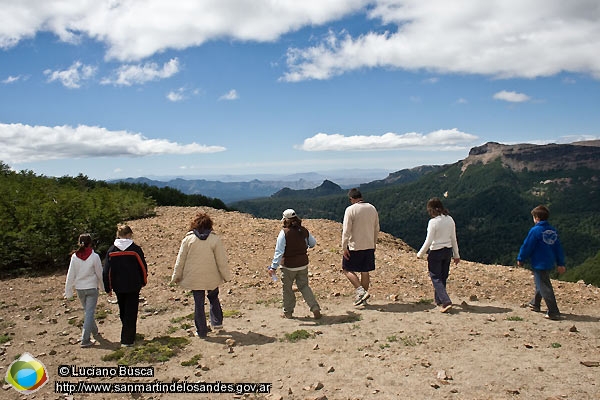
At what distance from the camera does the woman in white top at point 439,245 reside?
328 inches

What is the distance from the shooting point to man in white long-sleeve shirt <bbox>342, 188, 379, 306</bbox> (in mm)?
8599

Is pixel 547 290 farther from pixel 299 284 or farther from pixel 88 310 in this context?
pixel 88 310

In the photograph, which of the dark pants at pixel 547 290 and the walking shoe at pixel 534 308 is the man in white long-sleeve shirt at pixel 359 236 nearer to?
the dark pants at pixel 547 290

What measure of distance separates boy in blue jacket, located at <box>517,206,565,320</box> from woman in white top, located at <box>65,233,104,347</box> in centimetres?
824

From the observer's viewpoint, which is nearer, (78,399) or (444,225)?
(78,399)

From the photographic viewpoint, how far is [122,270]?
23.5 ft

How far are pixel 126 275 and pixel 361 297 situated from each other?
16.2ft

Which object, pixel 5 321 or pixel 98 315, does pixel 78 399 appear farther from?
pixel 5 321

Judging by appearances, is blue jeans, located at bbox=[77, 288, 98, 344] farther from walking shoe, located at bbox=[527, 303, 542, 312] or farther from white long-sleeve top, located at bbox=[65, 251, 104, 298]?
walking shoe, located at bbox=[527, 303, 542, 312]

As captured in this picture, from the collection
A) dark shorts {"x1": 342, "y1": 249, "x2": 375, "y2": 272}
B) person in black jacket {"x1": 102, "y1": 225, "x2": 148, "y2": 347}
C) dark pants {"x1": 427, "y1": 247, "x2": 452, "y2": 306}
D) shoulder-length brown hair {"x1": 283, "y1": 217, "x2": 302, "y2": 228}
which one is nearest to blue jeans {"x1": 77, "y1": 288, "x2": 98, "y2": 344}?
person in black jacket {"x1": 102, "y1": 225, "x2": 148, "y2": 347}

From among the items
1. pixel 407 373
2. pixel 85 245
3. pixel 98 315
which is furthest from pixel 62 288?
pixel 407 373

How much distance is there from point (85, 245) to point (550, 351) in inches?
323

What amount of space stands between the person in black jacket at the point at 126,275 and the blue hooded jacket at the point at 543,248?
7313 millimetres

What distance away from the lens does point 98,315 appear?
9367 millimetres
